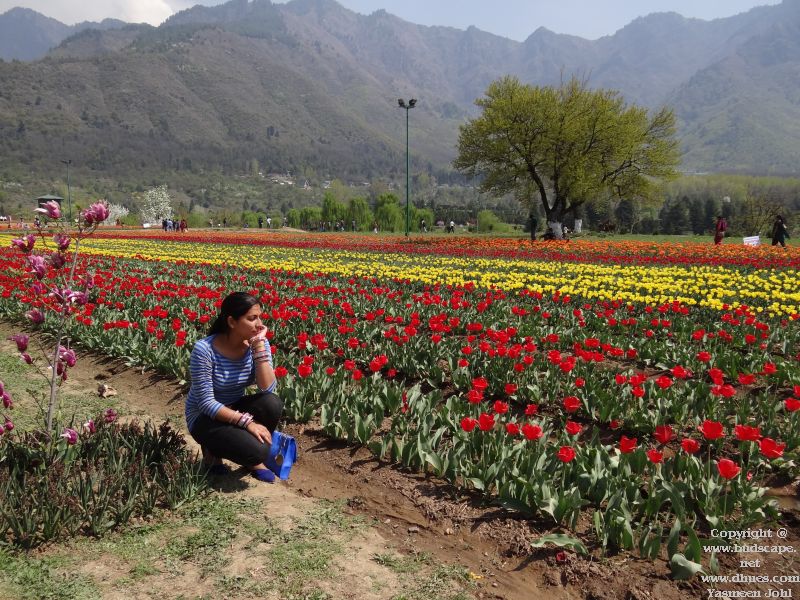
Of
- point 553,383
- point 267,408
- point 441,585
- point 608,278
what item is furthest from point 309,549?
point 608,278

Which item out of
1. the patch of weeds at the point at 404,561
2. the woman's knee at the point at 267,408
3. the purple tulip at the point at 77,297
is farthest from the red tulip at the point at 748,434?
the purple tulip at the point at 77,297

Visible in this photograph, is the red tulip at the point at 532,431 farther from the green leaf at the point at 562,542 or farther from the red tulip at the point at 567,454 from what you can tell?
the green leaf at the point at 562,542

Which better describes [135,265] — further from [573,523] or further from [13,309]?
[573,523]

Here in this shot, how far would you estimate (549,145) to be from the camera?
32.9 m

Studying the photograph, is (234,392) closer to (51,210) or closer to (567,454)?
(51,210)

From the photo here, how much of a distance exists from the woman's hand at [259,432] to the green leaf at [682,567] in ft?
8.77

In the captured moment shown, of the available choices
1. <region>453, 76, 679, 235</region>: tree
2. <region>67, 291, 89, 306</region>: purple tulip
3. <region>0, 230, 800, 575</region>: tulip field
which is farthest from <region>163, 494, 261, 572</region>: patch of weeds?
<region>453, 76, 679, 235</region>: tree

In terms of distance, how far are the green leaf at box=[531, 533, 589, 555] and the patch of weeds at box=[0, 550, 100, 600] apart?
2458mm

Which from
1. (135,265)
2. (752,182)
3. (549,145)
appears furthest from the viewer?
(752,182)

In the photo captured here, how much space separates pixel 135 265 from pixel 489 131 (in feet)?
74.8

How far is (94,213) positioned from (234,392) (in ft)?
5.29

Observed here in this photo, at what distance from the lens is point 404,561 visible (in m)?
3.37

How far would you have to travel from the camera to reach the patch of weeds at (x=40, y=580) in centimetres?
294

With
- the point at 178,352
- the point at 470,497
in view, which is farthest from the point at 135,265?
the point at 470,497
